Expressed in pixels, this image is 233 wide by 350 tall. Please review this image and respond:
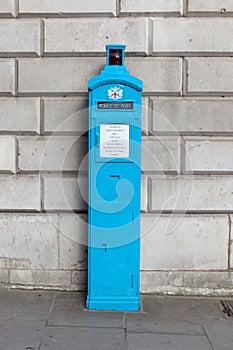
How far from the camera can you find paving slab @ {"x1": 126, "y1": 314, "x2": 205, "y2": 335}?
14.1ft

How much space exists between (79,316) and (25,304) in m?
0.63

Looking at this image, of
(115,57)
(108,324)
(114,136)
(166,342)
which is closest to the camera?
(166,342)

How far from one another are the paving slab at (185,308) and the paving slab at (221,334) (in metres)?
0.10

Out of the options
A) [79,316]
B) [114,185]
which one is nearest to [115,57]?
[114,185]

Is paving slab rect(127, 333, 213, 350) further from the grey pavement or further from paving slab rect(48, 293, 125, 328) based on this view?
paving slab rect(48, 293, 125, 328)

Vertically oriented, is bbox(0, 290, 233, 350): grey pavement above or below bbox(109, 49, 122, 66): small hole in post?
below

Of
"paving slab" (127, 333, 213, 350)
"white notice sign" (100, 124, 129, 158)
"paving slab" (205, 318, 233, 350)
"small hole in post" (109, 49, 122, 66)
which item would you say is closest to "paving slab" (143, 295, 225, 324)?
"paving slab" (205, 318, 233, 350)

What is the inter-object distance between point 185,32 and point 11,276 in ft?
10.2

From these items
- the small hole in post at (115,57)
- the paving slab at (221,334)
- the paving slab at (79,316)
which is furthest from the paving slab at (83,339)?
the small hole in post at (115,57)

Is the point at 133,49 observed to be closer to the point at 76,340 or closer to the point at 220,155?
the point at 220,155

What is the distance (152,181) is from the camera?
515 cm

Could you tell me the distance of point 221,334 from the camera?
427 cm

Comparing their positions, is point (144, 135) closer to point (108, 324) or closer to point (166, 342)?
point (108, 324)

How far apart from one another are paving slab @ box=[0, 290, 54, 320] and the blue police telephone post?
0.48 metres
